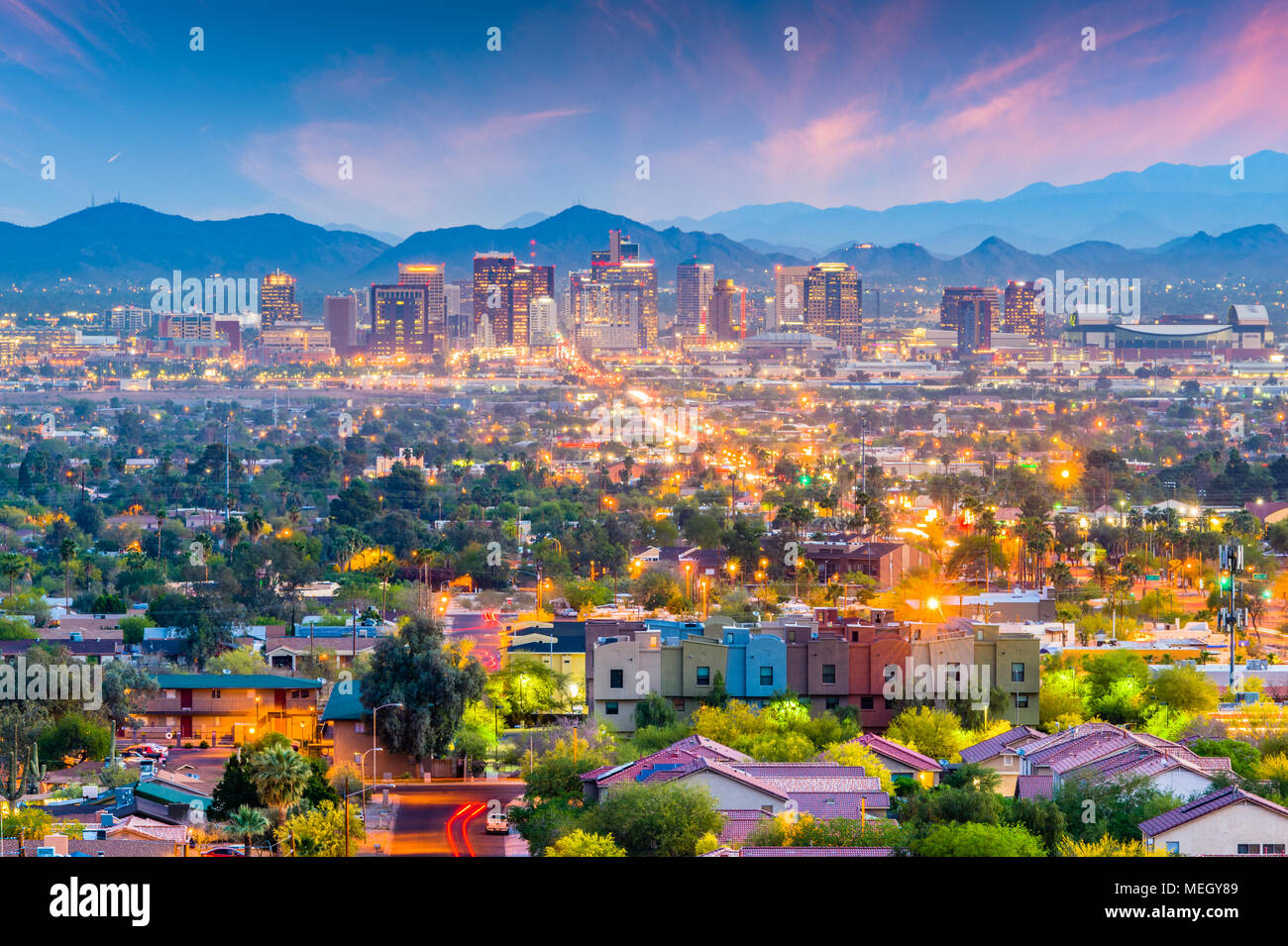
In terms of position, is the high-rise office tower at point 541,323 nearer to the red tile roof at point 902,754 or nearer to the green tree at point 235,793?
the red tile roof at point 902,754

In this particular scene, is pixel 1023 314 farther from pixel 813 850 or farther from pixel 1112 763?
pixel 813 850

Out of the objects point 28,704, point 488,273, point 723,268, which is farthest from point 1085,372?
point 28,704

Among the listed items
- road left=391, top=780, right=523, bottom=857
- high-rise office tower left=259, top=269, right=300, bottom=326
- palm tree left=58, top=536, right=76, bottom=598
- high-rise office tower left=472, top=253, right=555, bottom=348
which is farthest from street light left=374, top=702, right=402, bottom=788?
high-rise office tower left=472, top=253, right=555, bottom=348

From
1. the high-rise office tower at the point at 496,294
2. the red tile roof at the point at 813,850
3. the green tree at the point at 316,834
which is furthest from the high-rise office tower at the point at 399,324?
the red tile roof at the point at 813,850

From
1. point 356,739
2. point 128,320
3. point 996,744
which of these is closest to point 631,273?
point 128,320

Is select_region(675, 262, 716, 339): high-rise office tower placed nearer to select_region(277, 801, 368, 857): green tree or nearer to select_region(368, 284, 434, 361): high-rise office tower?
select_region(368, 284, 434, 361): high-rise office tower
